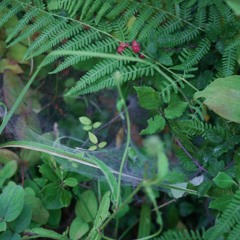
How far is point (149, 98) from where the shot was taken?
146 centimetres

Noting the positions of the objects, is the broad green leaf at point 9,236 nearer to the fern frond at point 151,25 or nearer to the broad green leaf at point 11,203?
the broad green leaf at point 11,203

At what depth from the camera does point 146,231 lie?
6.03ft

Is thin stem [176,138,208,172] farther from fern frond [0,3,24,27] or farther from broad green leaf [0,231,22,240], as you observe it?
fern frond [0,3,24,27]

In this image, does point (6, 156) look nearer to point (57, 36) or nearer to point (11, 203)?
point (11, 203)

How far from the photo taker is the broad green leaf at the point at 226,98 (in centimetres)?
137

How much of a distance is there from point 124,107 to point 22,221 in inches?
21.1

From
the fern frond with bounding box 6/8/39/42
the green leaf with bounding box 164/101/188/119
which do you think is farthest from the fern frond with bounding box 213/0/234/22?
the fern frond with bounding box 6/8/39/42

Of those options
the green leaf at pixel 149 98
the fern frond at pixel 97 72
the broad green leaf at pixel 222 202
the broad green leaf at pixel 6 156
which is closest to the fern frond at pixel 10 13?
the fern frond at pixel 97 72

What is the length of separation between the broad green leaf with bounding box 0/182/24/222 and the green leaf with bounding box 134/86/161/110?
0.52 meters

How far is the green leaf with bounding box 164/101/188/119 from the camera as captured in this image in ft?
4.92

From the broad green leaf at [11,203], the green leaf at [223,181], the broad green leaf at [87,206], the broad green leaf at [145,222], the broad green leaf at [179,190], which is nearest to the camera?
the green leaf at [223,181]

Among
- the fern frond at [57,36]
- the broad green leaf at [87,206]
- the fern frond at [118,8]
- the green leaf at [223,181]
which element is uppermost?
the fern frond at [118,8]

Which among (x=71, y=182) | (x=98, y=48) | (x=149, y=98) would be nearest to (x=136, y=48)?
(x=98, y=48)

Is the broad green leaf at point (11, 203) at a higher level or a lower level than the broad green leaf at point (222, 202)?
lower
